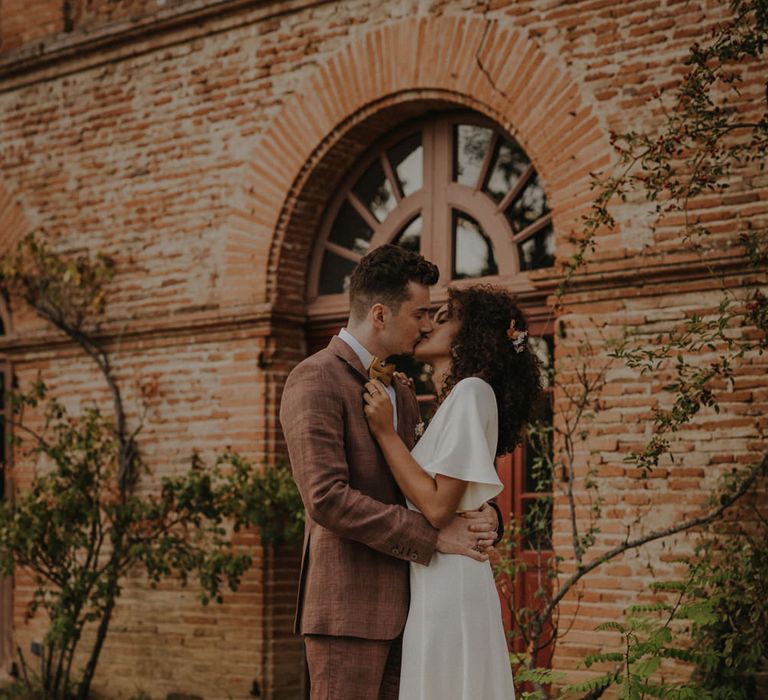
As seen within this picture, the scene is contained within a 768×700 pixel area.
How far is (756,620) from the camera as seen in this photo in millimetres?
5387

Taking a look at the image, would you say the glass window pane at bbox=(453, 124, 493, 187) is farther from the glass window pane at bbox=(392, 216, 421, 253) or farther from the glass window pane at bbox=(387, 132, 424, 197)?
the glass window pane at bbox=(392, 216, 421, 253)

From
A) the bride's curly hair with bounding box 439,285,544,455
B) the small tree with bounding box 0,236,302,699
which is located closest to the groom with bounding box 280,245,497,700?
the bride's curly hair with bounding box 439,285,544,455

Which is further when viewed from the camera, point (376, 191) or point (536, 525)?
point (376, 191)

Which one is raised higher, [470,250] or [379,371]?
[470,250]

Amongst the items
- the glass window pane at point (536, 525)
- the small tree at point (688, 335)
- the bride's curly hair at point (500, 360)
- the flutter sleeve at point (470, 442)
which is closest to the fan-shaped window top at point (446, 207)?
the small tree at point (688, 335)

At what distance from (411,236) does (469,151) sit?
0.73m

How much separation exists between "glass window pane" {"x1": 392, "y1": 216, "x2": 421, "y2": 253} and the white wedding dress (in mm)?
4546

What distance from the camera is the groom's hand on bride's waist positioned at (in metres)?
3.68

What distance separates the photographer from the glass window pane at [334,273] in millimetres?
8625

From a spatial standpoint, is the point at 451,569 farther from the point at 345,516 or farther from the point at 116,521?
the point at 116,521

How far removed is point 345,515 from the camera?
3500 millimetres

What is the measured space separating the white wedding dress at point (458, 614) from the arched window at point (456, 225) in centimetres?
341

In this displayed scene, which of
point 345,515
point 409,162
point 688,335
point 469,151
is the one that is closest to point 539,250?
point 469,151

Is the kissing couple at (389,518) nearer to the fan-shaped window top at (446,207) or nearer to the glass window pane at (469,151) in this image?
the fan-shaped window top at (446,207)
